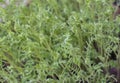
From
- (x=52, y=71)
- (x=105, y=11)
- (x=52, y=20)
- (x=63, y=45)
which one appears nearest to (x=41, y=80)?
(x=52, y=71)

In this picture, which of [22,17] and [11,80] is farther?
[22,17]

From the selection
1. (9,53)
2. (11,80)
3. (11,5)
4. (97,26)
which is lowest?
(11,80)

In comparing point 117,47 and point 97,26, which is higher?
point 97,26

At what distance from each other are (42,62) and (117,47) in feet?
1.26

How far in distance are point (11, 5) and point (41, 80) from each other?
Result: 20.4 inches

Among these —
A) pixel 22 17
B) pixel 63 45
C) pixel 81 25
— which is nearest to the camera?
pixel 63 45

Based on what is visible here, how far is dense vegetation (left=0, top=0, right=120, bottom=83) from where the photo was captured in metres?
1.15

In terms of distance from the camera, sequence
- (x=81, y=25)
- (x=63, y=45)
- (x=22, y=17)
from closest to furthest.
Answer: (x=63, y=45), (x=81, y=25), (x=22, y=17)

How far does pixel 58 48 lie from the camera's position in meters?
1.19

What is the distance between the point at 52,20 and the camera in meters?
1.30

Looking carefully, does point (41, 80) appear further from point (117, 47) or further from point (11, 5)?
point (11, 5)

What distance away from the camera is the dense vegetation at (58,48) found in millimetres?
1153

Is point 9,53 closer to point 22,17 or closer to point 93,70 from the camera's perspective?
point 22,17

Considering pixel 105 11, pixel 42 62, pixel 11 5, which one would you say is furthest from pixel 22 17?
pixel 105 11
